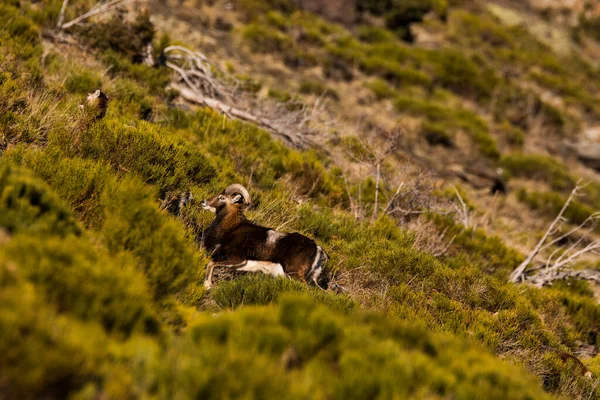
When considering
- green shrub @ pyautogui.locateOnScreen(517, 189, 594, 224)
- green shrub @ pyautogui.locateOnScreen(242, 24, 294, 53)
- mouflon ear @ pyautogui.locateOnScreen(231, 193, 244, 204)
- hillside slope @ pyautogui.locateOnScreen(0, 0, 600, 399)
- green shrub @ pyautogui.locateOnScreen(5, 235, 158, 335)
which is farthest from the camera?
green shrub @ pyautogui.locateOnScreen(242, 24, 294, 53)

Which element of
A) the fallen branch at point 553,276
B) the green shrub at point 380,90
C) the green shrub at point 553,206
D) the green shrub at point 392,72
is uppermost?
the green shrub at point 392,72

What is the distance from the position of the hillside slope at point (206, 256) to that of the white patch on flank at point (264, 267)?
12.1 inches

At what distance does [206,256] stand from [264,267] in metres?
0.59

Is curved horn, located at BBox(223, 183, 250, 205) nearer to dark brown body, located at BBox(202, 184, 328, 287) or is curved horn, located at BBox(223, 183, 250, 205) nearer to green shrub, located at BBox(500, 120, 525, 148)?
dark brown body, located at BBox(202, 184, 328, 287)

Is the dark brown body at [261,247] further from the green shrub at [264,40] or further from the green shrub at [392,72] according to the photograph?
the green shrub at [392,72]

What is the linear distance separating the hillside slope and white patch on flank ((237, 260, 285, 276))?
306 millimetres

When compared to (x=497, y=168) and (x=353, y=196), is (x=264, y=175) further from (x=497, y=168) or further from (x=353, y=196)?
(x=497, y=168)

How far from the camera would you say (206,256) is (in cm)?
443

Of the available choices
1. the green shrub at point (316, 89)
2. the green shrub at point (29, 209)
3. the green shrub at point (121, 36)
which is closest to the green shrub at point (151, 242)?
the green shrub at point (29, 209)

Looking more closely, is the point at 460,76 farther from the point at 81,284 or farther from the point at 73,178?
the point at 81,284

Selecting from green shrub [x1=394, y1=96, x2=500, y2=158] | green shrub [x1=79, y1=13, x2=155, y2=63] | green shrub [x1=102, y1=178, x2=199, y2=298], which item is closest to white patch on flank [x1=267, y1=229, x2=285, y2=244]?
green shrub [x1=102, y1=178, x2=199, y2=298]

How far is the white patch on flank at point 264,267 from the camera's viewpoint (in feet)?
14.7

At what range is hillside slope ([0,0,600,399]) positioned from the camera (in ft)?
6.49

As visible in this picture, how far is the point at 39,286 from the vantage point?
212 centimetres
